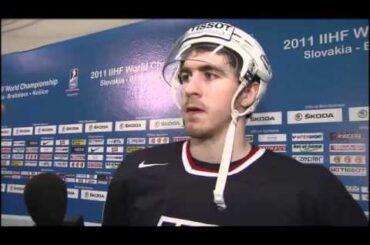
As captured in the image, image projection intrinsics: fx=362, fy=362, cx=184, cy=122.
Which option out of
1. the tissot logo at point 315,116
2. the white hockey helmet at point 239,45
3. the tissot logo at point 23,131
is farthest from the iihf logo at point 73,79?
the tissot logo at point 315,116

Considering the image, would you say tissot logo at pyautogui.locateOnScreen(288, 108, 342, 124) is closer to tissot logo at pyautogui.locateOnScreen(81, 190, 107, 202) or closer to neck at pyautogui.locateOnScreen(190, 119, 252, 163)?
neck at pyautogui.locateOnScreen(190, 119, 252, 163)

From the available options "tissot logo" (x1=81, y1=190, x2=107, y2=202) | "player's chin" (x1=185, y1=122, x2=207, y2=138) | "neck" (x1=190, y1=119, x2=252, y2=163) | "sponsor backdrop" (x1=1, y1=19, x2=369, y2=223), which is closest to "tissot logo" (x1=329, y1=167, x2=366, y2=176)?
"sponsor backdrop" (x1=1, y1=19, x2=369, y2=223)

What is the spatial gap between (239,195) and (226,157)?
4.2 inches

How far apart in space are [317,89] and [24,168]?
1.13 metres

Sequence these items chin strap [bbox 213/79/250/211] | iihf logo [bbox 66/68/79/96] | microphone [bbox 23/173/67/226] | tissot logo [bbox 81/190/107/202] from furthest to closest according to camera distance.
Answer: iihf logo [bbox 66/68/79/96] < tissot logo [bbox 81/190/107/202] < microphone [bbox 23/173/67/226] < chin strap [bbox 213/79/250/211]

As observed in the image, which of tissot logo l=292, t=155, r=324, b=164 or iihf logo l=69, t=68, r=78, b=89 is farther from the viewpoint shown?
iihf logo l=69, t=68, r=78, b=89

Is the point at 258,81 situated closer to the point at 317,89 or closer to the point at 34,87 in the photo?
the point at 317,89

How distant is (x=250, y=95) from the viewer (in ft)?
3.36

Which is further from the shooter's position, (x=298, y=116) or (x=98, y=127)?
(x=98, y=127)

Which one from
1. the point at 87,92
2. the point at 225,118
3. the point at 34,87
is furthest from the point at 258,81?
the point at 34,87

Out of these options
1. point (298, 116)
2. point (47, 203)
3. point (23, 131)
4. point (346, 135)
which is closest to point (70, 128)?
point (23, 131)

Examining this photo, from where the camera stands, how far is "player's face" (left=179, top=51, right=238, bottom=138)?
1005 millimetres

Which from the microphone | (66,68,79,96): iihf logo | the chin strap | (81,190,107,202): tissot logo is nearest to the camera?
the chin strap

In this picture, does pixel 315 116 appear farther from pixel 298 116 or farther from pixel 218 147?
pixel 218 147
